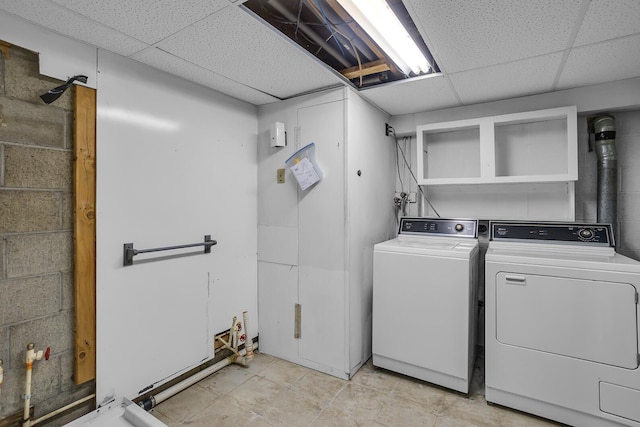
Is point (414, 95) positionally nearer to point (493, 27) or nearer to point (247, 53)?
point (493, 27)

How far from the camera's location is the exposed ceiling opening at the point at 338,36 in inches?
60.9

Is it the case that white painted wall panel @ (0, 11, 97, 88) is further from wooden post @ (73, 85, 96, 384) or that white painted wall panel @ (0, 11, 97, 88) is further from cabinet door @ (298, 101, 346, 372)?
cabinet door @ (298, 101, 346, 372)

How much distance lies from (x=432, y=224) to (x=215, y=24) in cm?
208

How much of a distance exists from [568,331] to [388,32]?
1921mm

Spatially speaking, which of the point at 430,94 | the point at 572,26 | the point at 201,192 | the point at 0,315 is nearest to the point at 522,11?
the point at 572,26

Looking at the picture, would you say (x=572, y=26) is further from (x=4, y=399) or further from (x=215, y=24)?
(x=4, y=399)

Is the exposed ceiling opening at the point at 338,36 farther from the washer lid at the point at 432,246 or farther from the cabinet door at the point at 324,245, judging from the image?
the washer lid at the point at 432,246

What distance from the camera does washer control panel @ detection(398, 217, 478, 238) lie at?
2443 millimetres

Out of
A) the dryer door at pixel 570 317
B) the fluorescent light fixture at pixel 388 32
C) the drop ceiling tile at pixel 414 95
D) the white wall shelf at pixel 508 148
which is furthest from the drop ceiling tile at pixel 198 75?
the dryer door at pixel 570 317

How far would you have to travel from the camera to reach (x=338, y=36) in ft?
6.06

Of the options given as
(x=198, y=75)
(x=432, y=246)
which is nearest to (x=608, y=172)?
(x=432, y=246)

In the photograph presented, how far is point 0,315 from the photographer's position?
54.0 inches

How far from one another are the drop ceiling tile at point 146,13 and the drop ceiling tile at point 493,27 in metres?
0.92

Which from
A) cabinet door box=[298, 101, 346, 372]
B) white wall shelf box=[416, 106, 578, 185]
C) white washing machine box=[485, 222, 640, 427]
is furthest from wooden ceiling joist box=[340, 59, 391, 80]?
white washing machine box=[485, 222, 640, 427]
